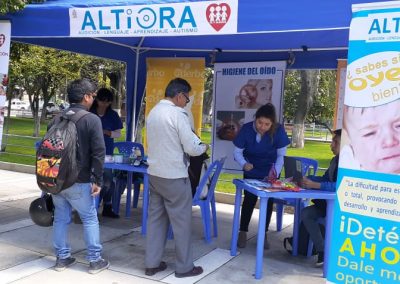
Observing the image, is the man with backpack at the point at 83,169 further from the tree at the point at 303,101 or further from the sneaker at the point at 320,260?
the tree at the point at 303,101

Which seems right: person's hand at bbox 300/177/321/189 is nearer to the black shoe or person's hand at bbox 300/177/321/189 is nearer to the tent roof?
the tent roof

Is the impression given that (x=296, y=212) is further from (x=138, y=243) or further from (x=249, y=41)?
(x=249, y=41)

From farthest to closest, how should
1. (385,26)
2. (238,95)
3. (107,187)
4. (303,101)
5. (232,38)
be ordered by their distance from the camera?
1. (303,101)
2. (238,95)
3. (232,38)
4. (107,187)
5. (385,26)

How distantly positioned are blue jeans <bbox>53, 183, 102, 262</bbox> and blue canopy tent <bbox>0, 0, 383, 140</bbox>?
1.72 metres

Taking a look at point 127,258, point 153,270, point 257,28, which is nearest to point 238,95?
point 257,28

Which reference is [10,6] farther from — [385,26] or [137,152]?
[385,26]

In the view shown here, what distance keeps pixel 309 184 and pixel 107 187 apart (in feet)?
8.75

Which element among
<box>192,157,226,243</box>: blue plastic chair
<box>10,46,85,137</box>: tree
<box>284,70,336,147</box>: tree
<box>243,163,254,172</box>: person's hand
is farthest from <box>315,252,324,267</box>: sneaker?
<box>284,70,336,147</box>: tree

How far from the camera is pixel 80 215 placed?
3.95 meters

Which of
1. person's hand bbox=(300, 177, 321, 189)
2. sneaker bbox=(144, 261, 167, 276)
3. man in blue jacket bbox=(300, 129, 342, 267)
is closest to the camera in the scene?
sneaker bbox=(144, 261, 167, 276)

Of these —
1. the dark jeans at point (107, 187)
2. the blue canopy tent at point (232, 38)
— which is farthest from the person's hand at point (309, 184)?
the dark jeans at point (107, 187)

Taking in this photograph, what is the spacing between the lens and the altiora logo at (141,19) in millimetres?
4094

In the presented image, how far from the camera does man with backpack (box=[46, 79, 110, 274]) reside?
3.82 metres

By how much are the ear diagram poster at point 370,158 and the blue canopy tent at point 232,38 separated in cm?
59
